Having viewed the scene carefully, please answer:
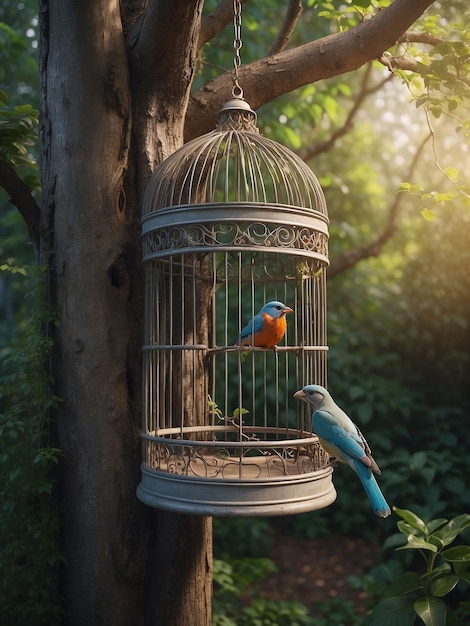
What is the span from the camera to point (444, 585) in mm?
3609

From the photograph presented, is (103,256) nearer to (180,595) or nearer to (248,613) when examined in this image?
(180,595)

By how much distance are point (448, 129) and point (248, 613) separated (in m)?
6.74

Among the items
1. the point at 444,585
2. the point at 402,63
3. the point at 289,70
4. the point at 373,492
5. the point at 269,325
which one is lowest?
the point at 444,585

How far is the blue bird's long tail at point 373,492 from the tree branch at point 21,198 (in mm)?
2090

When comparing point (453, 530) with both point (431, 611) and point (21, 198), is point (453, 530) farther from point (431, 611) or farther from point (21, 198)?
point (21, 198)

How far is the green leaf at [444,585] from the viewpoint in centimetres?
357

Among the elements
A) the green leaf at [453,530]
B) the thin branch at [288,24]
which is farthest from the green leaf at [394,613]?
the thin branch at [288,24]

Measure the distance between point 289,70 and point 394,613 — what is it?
3.11 meters

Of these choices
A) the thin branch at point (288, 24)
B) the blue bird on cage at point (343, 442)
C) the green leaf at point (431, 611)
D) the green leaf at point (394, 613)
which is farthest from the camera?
the thin branch at point (288, 24)

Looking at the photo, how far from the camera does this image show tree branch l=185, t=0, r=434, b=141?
3562mm

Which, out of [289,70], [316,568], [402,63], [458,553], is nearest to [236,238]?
[289,70]

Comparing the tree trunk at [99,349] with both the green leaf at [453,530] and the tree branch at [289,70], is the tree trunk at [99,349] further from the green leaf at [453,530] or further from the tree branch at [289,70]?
the green leaf at [453,530]

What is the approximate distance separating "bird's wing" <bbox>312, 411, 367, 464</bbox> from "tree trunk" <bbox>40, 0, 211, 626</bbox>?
91 cm

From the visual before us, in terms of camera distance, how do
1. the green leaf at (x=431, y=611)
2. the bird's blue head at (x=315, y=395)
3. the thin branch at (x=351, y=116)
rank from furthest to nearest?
1. the thin branch at (x=351, y=116)
2. the green leaf at (x=431, y=611)
3. the bird's blue head at (x=315, y=395)
